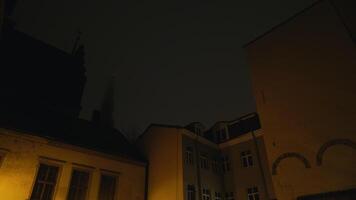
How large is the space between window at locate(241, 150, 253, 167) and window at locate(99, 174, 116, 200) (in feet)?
35.1

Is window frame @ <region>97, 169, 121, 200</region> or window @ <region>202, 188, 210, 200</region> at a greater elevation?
window frame @ <region>97, 169, 121, 200</region>

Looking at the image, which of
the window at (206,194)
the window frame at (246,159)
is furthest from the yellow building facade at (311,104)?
the window at (206,194)

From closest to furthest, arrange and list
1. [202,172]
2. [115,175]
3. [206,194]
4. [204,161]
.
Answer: [115,175] → [206,194] → [202,172] → [204,161]

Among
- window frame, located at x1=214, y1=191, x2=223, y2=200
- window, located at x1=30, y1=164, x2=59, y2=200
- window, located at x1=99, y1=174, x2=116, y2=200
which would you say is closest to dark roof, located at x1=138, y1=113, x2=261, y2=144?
window frame, located at x1=214, y1=191, x2=223, y2=200

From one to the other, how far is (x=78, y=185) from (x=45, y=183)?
78.7 inches

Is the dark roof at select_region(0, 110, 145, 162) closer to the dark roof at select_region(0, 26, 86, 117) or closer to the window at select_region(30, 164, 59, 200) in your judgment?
the window at select_region(30, 164, 59, 200)

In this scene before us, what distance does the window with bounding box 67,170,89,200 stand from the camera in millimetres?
14469

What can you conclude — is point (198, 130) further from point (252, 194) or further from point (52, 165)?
point (52, 165)

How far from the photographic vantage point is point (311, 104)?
9.76 meters

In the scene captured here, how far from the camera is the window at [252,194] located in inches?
701

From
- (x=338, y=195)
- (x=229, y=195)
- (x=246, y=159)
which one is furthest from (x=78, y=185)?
(x=338, y=195)

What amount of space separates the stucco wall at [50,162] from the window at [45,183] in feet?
1.02

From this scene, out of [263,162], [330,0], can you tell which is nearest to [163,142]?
[263,162]

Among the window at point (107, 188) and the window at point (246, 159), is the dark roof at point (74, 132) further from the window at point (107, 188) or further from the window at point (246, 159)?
the window at point (246, 159)
